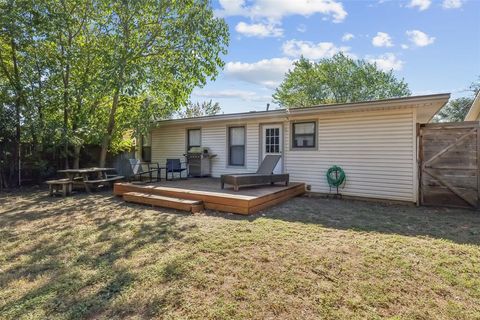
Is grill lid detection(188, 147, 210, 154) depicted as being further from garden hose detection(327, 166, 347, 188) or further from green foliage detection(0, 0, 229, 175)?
garden hose detection(327, 166, 347, 188)

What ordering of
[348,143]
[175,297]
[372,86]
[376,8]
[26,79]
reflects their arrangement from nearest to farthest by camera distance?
[175,297]
[348,143]
[376,8]
[26,79]
[372,86]

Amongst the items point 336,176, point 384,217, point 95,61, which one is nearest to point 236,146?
point 336,176

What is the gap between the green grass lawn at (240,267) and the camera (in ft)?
7.52


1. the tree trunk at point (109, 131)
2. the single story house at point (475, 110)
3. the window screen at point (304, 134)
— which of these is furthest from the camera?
the tree trunk at point (109, 131)

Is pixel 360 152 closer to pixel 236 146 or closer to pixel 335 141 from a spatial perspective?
pixel 335 141

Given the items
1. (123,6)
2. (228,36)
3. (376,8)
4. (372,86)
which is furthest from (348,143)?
(372,86)

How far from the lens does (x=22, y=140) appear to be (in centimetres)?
915

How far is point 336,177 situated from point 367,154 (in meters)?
0.96

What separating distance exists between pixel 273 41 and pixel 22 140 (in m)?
10.7

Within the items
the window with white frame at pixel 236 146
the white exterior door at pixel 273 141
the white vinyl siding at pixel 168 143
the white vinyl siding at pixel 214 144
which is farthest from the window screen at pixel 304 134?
the white vinyl siding at pixel 168 143

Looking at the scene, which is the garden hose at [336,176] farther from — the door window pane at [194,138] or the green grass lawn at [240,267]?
the door window pane at [194,138]

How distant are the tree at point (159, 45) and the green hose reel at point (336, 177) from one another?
5.80 m

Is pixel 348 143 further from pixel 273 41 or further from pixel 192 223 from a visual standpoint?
pixel 273 41

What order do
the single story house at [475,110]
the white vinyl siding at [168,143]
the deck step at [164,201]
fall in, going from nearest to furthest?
1. the deck step at [164,201]
2. the single story house at [475,110]
3. the white vinyl siding at [168,143]
